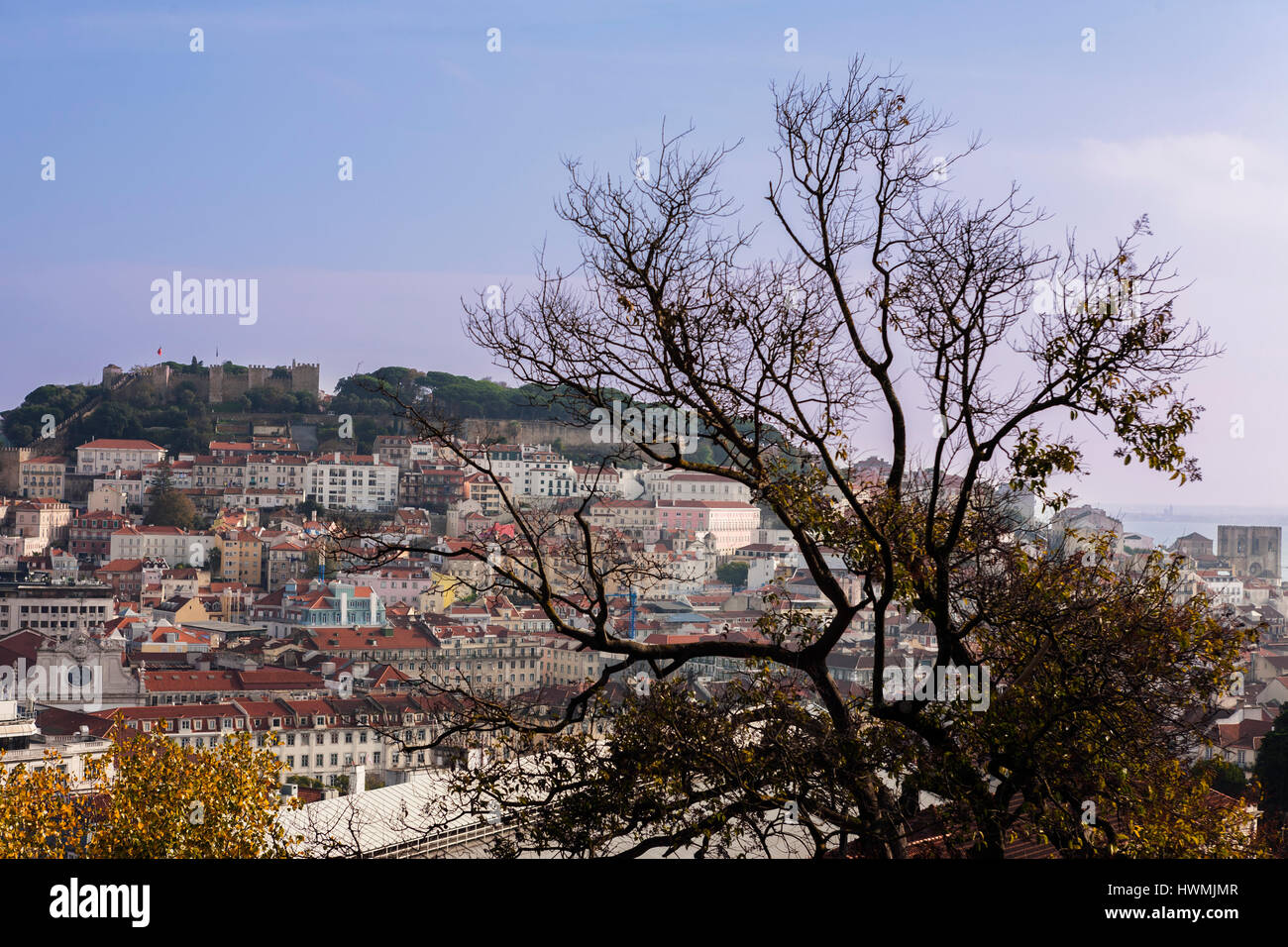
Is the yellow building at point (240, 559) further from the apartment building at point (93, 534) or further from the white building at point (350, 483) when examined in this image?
the white building at point (350, 483)

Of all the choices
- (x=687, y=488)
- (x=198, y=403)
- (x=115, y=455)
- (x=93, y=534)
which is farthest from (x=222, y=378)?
(x=687, y=488)

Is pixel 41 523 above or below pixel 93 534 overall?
above

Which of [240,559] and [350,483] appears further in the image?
[350,483]

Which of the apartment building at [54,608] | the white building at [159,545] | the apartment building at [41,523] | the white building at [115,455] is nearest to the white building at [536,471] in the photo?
the white building at [159,545]

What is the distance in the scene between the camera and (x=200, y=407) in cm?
6025

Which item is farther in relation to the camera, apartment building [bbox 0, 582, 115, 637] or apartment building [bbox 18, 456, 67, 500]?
apartment building [bbox 18, 456, 67, 500]

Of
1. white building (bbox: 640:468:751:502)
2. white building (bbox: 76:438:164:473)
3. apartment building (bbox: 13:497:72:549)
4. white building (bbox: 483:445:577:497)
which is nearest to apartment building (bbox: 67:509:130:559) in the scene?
apartment building (bbox: 13:497:72:549)

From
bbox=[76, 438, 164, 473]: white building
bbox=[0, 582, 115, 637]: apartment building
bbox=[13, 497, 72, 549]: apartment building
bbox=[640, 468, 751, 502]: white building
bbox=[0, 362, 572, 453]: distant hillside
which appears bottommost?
bbox=[0, 582, 115, 637]: apartment building

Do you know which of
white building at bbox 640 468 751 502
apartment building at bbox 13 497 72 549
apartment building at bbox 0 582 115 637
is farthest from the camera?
white building at bbox 640 468 751 502

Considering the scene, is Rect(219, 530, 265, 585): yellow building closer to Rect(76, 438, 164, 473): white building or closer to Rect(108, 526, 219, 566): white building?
Rect(108, 526, 219, 566): white building

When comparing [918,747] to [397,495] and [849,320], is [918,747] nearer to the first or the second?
[849,320]

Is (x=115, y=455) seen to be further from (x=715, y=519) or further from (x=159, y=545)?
(x=715, y=519)
